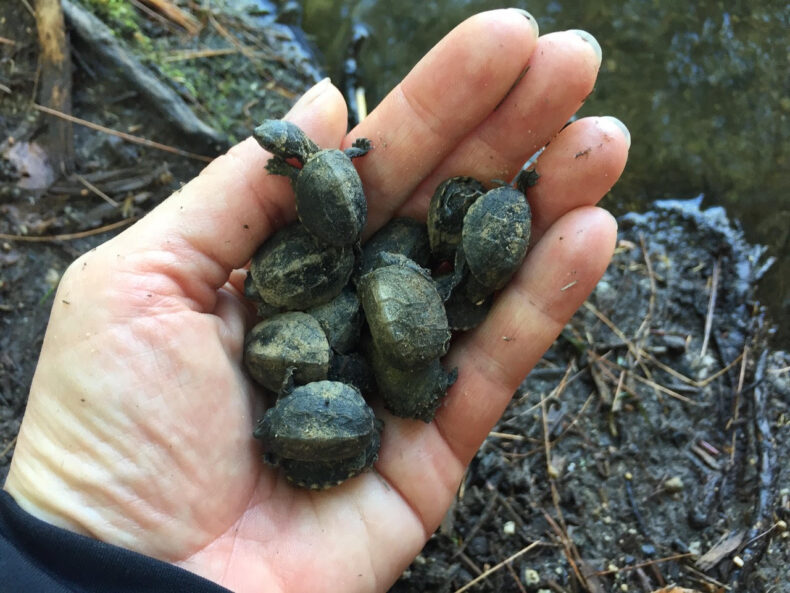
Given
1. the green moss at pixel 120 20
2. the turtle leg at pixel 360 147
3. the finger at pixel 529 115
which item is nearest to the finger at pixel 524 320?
the finger at pixel 529 115

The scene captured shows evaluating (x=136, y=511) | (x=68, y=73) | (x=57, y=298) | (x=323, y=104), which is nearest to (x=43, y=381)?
(x=57, y=298)

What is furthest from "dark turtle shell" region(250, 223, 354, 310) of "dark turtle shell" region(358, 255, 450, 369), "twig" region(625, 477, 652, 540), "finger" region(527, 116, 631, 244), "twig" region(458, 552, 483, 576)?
"twig" region(625, 477, 652, 540)

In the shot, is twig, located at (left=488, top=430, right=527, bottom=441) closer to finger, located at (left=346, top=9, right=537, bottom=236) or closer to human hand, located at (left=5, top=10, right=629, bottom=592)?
human hand, located at (left=5, top=10, right=629, bottom=592)

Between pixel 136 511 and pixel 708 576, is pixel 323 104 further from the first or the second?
pixel 708 576

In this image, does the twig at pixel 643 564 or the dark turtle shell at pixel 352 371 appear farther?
the twig at pixel 643 564

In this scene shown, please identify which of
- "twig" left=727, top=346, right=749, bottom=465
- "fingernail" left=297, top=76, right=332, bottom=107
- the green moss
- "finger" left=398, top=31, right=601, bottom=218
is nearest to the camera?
"finger" left=398, top=31, right=601, bottom=218

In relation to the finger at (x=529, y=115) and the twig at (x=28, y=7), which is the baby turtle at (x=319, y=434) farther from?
the twig at (x=28, y=7)

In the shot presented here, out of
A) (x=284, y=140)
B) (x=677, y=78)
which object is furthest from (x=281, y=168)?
(x=677, y=78)
